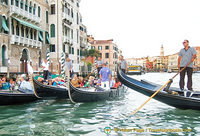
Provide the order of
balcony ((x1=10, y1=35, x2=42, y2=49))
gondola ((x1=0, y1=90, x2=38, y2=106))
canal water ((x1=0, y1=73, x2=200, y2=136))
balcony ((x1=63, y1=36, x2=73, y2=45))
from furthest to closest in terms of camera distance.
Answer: balcony ((x1=63, y1=36, x2=73, y2=45))
balcony ((x1=10, y1=35, x2=42, y2=49))
gondola ((x1=0, y1=90, x2=38, y2=106))
canal water ((x1=0, y1=73, x2=200, y2=136))

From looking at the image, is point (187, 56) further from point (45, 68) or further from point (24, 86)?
point (45, 68)

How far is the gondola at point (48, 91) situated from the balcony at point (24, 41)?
326 inches

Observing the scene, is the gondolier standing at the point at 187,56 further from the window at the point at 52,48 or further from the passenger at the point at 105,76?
the window at the point at 52,48

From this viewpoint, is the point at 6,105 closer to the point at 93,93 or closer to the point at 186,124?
the point at 93,93

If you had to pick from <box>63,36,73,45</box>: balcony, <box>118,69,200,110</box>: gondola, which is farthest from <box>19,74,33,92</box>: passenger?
<box>63,36,73,45</box>: balcony

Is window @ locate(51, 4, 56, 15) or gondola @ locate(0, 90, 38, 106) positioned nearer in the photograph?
gondola @ locate(0, 90, 38, 106)

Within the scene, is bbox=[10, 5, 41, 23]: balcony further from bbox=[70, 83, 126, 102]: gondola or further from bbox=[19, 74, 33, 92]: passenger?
bbox=[70, 83, 126, 102]: gondola

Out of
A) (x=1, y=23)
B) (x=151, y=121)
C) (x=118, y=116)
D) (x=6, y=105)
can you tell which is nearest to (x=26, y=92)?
(x=6, y=105)

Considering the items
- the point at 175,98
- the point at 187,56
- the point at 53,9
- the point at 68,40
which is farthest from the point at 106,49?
the point at 175,98

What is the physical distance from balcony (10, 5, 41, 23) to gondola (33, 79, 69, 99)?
8675 millimetres

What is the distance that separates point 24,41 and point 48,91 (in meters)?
9.32

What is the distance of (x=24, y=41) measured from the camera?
15.4 metres

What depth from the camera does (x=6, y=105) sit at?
6328mm

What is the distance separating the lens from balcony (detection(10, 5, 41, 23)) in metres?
14.0
